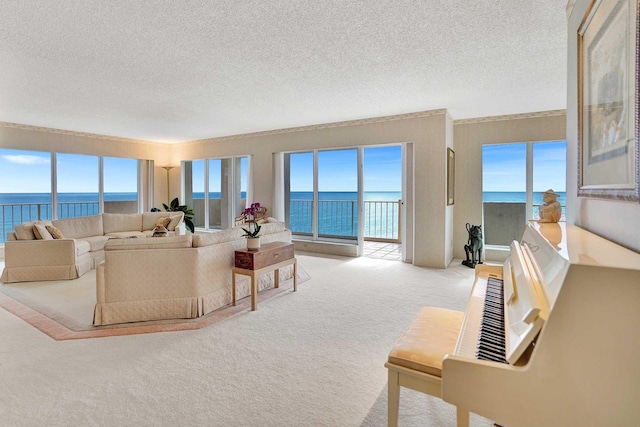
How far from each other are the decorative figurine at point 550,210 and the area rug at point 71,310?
2752mm

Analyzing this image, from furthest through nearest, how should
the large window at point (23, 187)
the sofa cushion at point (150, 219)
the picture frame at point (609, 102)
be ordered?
1. the sofa cushion at point (150, 219)
2. the large window at point (23, 187)
3. the picture frame at point (609, 102)

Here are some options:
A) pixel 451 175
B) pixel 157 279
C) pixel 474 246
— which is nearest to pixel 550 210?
pixel 157 279

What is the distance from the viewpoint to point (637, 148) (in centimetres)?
107

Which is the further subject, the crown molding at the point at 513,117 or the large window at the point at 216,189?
the large window at the point at 216,189

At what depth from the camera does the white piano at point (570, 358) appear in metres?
0.82

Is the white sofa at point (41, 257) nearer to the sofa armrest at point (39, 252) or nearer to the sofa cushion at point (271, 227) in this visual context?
the sofa armrest at point (39, 252)

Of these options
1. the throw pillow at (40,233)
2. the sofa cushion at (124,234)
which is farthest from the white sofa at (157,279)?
the sofa cushion at (124,234)

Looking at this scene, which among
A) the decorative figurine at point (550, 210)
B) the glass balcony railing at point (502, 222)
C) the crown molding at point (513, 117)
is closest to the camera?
the decorative figurine at point (550, 210)

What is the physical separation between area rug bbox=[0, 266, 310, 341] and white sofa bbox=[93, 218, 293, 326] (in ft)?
0.32

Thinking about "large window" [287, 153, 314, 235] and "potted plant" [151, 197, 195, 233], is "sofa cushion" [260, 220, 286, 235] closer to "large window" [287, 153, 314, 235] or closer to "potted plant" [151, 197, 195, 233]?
"large window" [287, 153, 314, 235]

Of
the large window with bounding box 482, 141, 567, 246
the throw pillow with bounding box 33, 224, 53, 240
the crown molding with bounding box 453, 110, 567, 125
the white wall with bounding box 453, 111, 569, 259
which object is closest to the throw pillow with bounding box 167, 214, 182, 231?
the throw pillow with bounding box 33, 224, 53, 240

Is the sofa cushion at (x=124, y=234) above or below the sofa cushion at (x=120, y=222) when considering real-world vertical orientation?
below

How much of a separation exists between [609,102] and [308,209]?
585cm

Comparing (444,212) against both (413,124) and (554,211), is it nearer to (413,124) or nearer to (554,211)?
(413,124)
